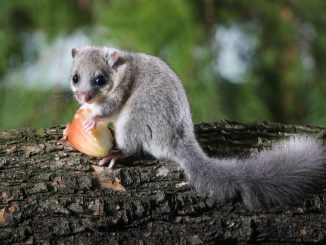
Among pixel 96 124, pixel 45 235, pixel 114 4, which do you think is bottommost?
pixel 45 235

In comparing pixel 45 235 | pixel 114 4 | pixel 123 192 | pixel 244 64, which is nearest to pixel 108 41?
pixel 114 4

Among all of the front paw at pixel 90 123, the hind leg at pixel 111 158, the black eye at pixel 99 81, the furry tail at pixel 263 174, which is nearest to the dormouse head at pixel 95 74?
the black eye at pixel 99 81

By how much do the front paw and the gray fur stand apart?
89 mm

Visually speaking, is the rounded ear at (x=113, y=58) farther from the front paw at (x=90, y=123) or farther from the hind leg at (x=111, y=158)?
the hind leg at (x=111, y=158)

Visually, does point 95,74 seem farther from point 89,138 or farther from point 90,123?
point 89,138

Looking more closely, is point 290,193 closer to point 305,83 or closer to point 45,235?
point 45,235

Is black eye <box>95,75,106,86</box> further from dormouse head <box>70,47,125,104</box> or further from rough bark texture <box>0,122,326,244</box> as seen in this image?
rough bark texture <box>0,122,326,244</box>

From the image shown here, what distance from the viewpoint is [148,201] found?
324 cm

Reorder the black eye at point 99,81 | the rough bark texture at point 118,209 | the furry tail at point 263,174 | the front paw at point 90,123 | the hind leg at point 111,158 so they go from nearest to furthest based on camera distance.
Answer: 1. the rough bark texture at point 118,209
2. the furry tail at point 263,174
3. the hind leg at point 111,158
4. the front paw at point 90,123
5. the black eye at point 99,81

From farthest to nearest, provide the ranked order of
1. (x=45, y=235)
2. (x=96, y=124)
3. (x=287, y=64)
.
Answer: (x=287, y=64) < (x=96, y=124) < (x=45, y=235)

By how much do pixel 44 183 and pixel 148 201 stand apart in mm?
→ 506

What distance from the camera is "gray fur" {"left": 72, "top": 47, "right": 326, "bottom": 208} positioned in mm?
3393

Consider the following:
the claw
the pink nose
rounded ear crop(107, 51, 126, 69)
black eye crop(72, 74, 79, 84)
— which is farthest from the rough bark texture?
rounded ear crop(107, 51, 126, 69)

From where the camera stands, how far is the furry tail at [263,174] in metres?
3.37
